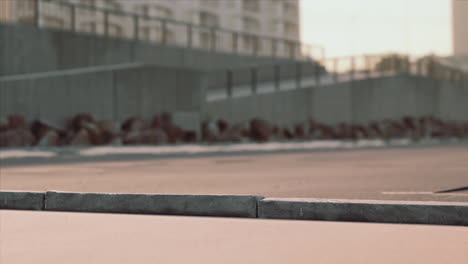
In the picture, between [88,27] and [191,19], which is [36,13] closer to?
[88,27]

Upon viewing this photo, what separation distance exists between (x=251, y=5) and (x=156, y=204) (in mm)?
57973

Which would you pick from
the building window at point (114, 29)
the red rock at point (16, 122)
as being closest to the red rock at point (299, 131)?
the building window at point (114, 29)

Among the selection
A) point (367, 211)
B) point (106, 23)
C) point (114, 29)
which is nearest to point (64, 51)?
point (114, 29)

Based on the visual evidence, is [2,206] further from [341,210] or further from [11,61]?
[11,61]

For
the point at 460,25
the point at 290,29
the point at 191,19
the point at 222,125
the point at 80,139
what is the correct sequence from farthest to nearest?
the point at 460,25 → the point at 290,29 → the point at 191,19 → the point at 222,125 → the point at 80,139

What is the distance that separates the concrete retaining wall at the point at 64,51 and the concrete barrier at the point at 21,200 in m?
14.7

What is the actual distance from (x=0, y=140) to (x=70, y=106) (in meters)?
2.95

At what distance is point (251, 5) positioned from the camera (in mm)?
62844

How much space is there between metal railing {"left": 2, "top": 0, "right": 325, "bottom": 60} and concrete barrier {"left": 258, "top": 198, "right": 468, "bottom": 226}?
17.5 m

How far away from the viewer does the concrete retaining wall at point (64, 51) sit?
68.1ft

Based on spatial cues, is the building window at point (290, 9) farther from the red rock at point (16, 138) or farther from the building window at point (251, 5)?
the red rock at point (16, 138)

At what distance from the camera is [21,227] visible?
213 inches

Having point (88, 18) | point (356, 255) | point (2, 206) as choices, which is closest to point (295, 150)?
point (88, 18)

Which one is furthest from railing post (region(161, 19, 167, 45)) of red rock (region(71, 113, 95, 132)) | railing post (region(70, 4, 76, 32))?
red rock (region(71, 113, 95, 132))
